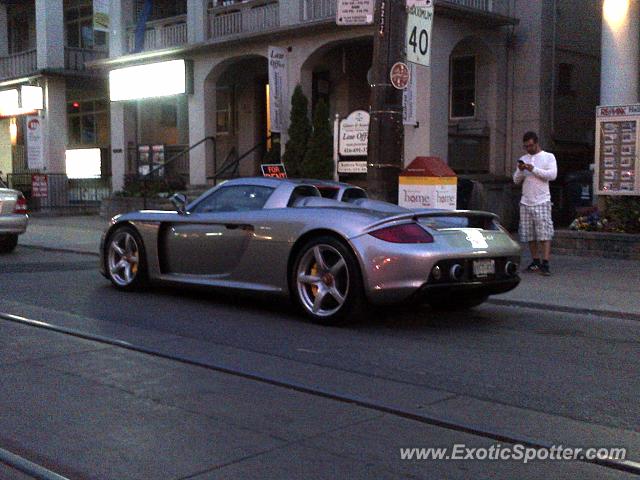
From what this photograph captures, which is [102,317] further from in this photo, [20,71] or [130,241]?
[20,71]

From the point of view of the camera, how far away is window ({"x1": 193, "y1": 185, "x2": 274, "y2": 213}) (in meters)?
8.42

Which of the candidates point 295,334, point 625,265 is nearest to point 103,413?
point 295,334

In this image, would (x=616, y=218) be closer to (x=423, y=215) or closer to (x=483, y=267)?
(x=483, y=267)

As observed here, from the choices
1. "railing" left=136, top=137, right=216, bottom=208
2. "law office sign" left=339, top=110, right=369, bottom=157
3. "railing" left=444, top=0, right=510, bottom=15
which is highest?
"railing" left=444, top=0, right=510, bottom=15

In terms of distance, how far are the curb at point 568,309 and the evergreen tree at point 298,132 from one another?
9.83m

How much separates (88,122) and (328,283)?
26043mm

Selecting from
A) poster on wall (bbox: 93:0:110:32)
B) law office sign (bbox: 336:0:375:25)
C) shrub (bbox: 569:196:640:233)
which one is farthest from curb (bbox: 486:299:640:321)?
poster on wall (bbox: 93:0:110:32)

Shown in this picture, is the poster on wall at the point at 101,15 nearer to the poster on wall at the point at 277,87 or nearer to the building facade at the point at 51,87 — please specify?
the building facade at the point at 51,87

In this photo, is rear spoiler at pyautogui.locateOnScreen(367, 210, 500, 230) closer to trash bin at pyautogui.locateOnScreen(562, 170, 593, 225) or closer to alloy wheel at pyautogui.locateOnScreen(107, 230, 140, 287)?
alloy wheel at pyautogui.locateOnScreen(107, 230, 140, 287)

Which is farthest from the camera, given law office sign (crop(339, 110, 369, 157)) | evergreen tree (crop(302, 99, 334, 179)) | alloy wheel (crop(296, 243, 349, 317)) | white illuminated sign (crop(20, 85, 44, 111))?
white illuminated sign (crop(20, 85, 44, 111))

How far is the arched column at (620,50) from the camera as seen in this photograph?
15438mm

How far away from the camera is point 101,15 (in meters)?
23.8

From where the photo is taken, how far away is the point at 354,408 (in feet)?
16.1

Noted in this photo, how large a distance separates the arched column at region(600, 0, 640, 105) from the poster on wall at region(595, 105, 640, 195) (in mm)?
2087
